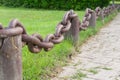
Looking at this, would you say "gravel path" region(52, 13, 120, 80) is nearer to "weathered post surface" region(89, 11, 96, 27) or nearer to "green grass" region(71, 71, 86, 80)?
"green grass" region(71, 71, 86, 80)

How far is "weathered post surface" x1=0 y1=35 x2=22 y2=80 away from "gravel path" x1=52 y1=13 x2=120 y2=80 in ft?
4.54

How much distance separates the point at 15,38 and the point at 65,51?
8.26 ft

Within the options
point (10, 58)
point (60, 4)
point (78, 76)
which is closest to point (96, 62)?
point (78, 76)

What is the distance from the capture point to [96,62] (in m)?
5.35

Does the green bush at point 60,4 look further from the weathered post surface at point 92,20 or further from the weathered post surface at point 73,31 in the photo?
the weathered post surface at point 73,31

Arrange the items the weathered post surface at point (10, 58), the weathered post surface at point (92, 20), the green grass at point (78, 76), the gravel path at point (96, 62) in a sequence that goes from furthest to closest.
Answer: the weathered post surface at point (92, 20) → the gravel path at point (96, 62) → the green grass at point (78, 76) → the weathered post surface at point (10, 58)

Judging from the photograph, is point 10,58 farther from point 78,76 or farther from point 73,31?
point 73,31

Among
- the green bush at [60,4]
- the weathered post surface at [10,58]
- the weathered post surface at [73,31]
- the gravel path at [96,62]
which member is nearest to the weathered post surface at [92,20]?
the gravel path at [96,62]

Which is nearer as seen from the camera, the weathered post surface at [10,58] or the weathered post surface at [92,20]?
the weathered post surface at [10,58]

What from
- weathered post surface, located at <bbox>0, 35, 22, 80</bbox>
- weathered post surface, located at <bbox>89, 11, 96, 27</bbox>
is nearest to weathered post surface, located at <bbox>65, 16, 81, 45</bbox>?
weathered post surface, located at <bbox>89, 11, 96, 27</bbox>

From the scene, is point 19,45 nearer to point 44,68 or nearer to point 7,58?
point 7,58

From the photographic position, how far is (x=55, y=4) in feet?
75.6

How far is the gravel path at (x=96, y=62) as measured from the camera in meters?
4.52

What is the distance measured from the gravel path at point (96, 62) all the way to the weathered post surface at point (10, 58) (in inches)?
54.5
